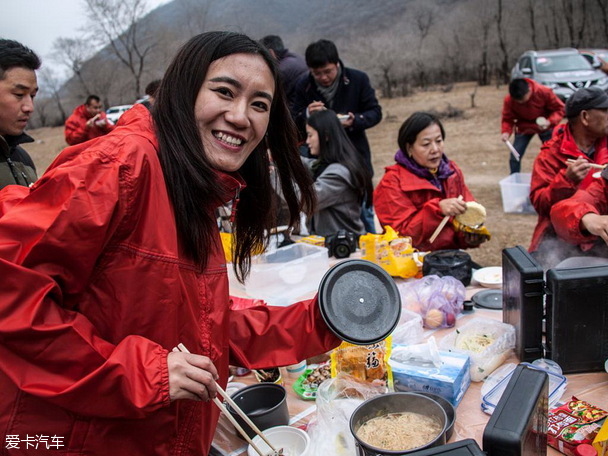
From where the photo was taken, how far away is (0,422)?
1105mm

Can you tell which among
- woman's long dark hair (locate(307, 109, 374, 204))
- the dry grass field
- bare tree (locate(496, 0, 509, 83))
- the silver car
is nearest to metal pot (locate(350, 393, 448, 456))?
woman's long dark hair (locate(307, 109, 374, 204))

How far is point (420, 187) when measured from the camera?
10.2ft

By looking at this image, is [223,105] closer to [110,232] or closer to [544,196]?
[110,232]

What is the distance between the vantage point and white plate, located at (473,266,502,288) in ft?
7.86

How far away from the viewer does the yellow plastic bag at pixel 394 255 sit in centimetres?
254

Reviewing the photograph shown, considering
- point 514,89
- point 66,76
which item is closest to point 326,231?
point 514,89

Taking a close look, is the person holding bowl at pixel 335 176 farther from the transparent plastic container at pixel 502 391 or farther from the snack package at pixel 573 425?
the snack package at pixel 573 425

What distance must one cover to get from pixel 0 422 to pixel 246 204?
0.91 m

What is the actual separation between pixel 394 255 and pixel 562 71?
11333mm

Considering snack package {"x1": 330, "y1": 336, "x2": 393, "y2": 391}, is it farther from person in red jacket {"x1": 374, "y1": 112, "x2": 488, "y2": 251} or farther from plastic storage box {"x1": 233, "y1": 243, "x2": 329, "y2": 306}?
person in red jacket {"x1": 374, "y1": 112, "x2": 488, "y2": 251}

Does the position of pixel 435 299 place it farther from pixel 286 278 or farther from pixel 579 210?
pixel 579 210

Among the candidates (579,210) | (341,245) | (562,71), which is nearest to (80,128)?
(341,245)

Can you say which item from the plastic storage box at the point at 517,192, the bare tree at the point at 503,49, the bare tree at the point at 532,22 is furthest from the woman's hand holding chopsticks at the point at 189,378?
the bare tree at the point at 532,22

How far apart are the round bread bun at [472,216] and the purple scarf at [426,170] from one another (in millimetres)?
491
